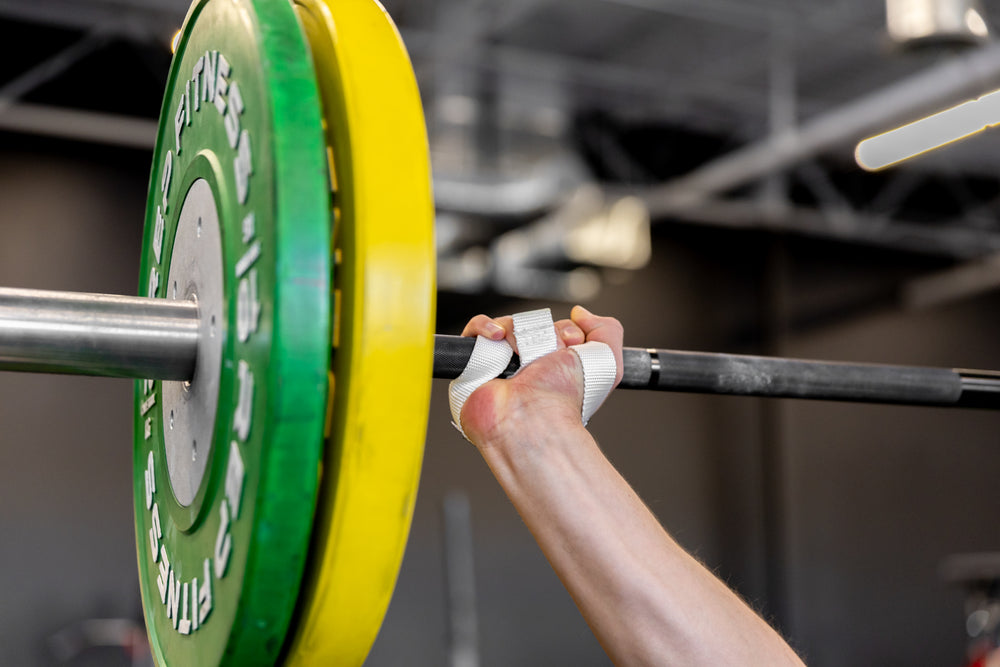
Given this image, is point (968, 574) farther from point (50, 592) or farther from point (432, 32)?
point (50, 592)

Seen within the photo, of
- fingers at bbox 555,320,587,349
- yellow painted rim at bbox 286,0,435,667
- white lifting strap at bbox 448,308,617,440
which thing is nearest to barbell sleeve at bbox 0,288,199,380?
yellow painted rim at bbox 286,0,435,667

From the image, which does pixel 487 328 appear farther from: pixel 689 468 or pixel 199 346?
pixel 689 468

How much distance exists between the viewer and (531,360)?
3.63ft

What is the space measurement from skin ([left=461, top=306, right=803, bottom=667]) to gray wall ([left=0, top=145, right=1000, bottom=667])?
633 centimetres

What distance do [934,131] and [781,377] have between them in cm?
518

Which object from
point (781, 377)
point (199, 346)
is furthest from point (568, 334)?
point (199, 346)

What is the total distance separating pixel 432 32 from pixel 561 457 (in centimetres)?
604

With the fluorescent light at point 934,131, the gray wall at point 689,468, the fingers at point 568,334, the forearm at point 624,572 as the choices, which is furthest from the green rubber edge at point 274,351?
the gray wall at point 689,468

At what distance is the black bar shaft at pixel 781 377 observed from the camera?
1.16 meters

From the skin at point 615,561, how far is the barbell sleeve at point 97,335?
1.06 ft

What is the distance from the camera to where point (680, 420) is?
8992mm

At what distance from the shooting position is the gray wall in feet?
22.1

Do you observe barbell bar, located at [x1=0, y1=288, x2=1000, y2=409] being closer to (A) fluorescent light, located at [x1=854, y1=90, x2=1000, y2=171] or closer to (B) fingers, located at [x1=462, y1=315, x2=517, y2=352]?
(B) fingers, located at [x1=462, y1=315, x2=517, y2=352]

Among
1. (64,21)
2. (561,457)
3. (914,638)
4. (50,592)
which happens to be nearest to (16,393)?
(50,592)
